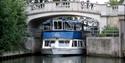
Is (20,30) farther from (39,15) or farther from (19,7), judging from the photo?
(39,15)

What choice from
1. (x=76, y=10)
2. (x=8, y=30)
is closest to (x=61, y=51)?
(x=76, y=10)

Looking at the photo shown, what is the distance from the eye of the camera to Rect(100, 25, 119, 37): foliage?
125 feet

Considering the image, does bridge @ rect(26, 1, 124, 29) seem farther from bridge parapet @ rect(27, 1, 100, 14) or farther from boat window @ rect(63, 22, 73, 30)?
boat window @ rect(63, 22, 73, 30)

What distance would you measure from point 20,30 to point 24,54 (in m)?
5.67

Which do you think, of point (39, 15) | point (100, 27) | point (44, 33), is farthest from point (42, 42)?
point (100, 27)

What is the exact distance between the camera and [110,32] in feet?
126

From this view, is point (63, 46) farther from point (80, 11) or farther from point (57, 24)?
point (57, 24)

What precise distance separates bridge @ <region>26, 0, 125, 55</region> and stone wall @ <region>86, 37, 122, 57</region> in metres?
1.76

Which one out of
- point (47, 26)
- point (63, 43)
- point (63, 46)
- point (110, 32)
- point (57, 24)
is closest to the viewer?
point (110, 32)

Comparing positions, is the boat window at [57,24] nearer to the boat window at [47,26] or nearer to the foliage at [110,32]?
the boat window at [47,26]

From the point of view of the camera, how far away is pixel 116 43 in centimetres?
3716

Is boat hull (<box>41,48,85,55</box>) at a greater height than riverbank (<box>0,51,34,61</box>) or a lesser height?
lesser

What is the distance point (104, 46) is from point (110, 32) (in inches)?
57.5

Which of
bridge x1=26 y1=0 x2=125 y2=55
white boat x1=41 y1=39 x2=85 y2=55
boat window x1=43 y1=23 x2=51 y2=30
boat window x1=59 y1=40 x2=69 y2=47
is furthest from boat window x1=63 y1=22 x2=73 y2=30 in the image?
bridge x1=26 y1=0 x2=125 y2=55
